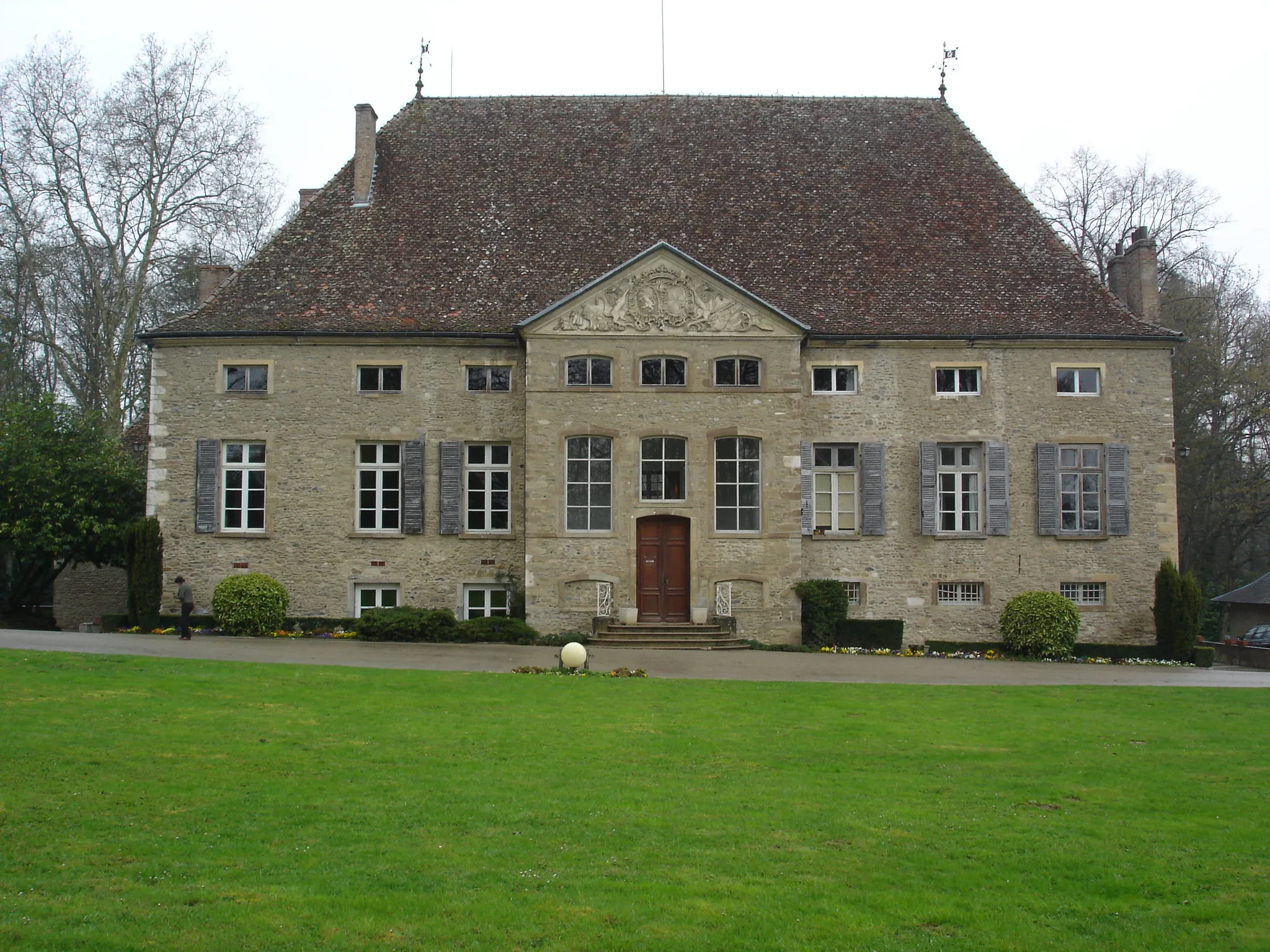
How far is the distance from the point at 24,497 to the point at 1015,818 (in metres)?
25.5

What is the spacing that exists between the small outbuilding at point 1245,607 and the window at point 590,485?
24.3 m

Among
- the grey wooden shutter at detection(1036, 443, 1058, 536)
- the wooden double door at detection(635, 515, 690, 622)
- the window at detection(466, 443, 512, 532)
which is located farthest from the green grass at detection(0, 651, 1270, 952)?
the window at detection(466, 443, 512, 532)

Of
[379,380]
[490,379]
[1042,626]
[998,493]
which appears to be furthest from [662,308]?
[1042,626]

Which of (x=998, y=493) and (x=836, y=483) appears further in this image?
(x=836, y=483)

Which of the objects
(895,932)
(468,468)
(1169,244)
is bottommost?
(895,932)

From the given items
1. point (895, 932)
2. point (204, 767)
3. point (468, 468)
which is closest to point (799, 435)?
point (468, 468)

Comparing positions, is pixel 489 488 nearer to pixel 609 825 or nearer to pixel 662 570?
pixel 662 570

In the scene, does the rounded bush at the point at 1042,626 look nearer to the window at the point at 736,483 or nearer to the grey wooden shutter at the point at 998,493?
the grey wooden shutter at the point at 998,493

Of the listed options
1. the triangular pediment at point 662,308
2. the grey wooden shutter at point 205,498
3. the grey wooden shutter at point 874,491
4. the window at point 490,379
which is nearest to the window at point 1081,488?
the grey wooden shutter at point 874,491

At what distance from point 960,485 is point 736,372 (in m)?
5.90

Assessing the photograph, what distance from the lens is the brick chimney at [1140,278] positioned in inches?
1096

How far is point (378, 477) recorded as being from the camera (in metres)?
26.4

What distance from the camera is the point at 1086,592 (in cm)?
2636

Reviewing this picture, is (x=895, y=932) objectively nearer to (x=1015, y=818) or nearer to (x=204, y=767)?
(x=1015, y=818)
